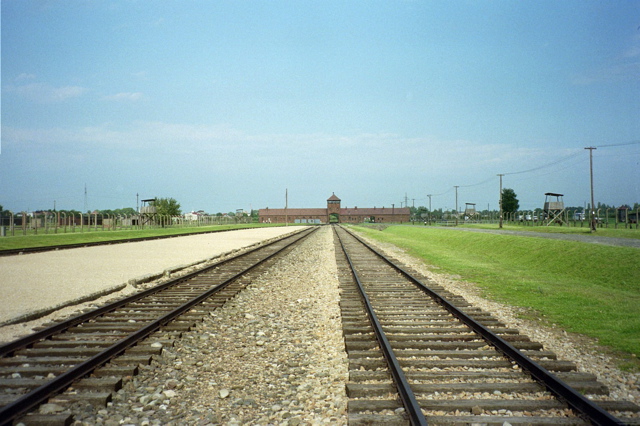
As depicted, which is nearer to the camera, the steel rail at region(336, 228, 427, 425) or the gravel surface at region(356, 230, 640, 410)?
the steel rail at region(336, 228, 427, 425)

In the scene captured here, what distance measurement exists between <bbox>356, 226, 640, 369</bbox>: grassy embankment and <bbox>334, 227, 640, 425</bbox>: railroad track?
1606mm

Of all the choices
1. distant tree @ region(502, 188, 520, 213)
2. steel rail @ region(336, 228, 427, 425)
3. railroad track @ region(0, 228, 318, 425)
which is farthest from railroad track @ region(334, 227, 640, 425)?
distant tree @ region(502, 188, 520, 213)

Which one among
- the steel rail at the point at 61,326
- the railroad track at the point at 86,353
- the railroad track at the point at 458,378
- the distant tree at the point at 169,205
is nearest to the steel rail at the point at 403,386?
the railroad track at the point at 458,378

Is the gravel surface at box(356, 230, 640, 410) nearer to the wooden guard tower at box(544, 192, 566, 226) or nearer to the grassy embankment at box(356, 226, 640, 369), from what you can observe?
the grassy embankment at box(356, 226, 640, 369)

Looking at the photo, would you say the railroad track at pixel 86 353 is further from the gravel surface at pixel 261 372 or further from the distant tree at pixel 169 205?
the distant tree at pixel 169 205

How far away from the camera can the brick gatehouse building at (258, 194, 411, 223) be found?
161 metres

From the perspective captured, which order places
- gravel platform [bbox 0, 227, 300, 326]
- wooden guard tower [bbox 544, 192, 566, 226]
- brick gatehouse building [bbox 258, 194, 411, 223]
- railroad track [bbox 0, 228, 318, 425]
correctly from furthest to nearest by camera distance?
brick gatehouse building [bbox 258, 194, 411, 223] → wooden guard tower [bbox 544, 192, 566, 226] → gravel platform [bbox 0, 227, 300, 326] → railroad track [bbox 0, 228, 318, 425]

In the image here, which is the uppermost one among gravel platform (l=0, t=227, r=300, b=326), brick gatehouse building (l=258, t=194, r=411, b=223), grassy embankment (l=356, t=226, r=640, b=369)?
brick gatehouse building (l=258, t=194, r=411, b=223)

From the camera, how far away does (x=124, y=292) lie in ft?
36.9

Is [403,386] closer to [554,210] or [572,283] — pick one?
[572,283]

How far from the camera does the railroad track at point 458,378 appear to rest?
4.14 metres

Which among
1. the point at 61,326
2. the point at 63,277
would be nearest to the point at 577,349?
the point at 61,326

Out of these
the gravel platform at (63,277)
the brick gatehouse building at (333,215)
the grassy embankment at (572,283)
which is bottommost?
the grassy embankment at (572,283)

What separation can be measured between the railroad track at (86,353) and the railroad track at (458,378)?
287cm
